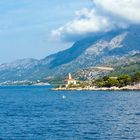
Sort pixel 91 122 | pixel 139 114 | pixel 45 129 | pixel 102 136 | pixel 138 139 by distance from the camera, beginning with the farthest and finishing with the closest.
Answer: pixel 139 114
pixel 91 122
pixel 45 129
pixel 102 136
pixel 138 139

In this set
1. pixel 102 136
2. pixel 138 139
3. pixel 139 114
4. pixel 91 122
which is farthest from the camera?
pixel 139 114

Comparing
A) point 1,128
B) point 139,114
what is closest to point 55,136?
point 1,128

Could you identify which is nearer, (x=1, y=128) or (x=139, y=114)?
(x=1, y=128)

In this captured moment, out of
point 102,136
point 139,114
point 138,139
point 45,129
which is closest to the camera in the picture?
point 138,139

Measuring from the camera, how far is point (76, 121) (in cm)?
10162

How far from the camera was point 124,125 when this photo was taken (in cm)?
9069

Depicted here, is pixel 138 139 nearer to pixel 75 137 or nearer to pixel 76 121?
pixel 75 137

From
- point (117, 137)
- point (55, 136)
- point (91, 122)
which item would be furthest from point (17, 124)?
point (117, 137)

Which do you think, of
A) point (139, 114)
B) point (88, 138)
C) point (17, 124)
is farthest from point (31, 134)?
point (139, 114)

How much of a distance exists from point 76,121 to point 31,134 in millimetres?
21823

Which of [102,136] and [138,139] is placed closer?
[138,139]

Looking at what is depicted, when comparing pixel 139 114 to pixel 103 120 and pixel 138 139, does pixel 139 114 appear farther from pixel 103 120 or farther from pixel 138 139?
pixel 138 139

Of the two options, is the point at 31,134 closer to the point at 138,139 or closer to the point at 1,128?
the point at 1,128

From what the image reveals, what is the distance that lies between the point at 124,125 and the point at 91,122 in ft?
31.2
